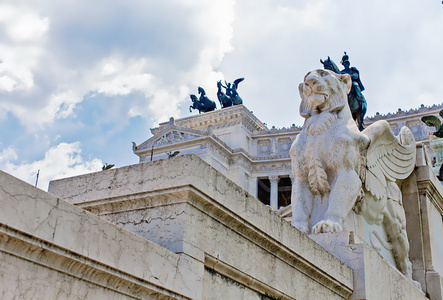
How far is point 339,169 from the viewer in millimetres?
6691

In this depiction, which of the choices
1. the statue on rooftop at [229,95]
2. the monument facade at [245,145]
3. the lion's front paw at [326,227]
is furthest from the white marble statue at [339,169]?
the statue on rooftop at [229,95]

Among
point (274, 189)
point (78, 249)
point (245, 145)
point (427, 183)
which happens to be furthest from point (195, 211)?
point (245, 145)

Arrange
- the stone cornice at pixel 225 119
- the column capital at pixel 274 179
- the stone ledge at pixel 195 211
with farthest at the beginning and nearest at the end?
the stone cornice at pixel 225 119 < the column capital at pixel 274 179 < the stone ledge at pixel 195 211

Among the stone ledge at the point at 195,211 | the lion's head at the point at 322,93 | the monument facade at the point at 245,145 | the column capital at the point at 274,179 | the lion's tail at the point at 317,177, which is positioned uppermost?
the monument facade at the point at 245,145

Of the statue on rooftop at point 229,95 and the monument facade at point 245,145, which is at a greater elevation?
the statue on rooftop at point 229,95

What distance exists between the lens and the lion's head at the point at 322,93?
23.3ft

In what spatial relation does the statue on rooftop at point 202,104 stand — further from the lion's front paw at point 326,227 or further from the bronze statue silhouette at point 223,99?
the lion's front paw at point 326,227

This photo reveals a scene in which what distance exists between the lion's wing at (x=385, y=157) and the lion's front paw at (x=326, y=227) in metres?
1.02

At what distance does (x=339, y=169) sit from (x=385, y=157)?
3.80ft

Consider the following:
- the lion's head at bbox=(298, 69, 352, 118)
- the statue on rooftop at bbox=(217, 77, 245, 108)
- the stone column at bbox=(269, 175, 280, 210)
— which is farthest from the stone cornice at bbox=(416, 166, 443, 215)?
the statue on rooftop at bbox=(217, 77, 245, 108)

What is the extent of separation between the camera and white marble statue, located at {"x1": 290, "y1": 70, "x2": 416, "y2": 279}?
6660 mm

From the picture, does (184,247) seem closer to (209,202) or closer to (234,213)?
(209,202)

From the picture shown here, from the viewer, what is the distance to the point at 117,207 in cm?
393

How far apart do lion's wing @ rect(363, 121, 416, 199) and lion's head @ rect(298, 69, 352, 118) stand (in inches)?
20.4
